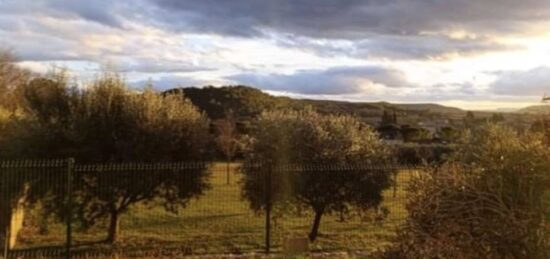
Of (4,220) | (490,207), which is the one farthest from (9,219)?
(490,207)

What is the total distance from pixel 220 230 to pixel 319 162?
2954mm

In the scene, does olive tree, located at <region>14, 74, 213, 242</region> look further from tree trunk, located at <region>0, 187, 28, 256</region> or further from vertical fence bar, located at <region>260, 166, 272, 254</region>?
vertical fence bar, located at <region>260, 166, 272, 254</region>

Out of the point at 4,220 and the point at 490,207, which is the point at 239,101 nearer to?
the point at 4,220

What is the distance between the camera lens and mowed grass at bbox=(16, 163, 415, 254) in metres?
16.1

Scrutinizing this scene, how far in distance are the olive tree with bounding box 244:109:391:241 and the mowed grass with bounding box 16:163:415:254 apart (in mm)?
563

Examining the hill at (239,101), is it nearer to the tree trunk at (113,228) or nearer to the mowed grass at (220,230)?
the mowed grass at (220,230)

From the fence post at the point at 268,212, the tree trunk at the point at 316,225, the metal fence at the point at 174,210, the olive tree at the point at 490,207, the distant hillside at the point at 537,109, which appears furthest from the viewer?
the tree trunk at the point at 316,225

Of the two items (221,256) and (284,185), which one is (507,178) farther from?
(284,185)

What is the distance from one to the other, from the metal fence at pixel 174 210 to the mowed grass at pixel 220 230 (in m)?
0.03

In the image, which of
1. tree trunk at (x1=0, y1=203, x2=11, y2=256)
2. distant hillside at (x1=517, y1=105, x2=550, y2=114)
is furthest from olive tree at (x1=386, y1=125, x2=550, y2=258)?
tree trunk at (x1=0, y1=203, x2=11, y2=256)

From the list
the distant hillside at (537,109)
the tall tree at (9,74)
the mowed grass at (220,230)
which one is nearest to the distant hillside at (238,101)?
the tall tree at (9,74)

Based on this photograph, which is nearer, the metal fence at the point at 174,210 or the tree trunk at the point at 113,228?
the metal fence at the point at 174,210

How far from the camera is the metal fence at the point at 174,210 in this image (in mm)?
15719

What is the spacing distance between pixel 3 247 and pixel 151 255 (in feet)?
10.2
